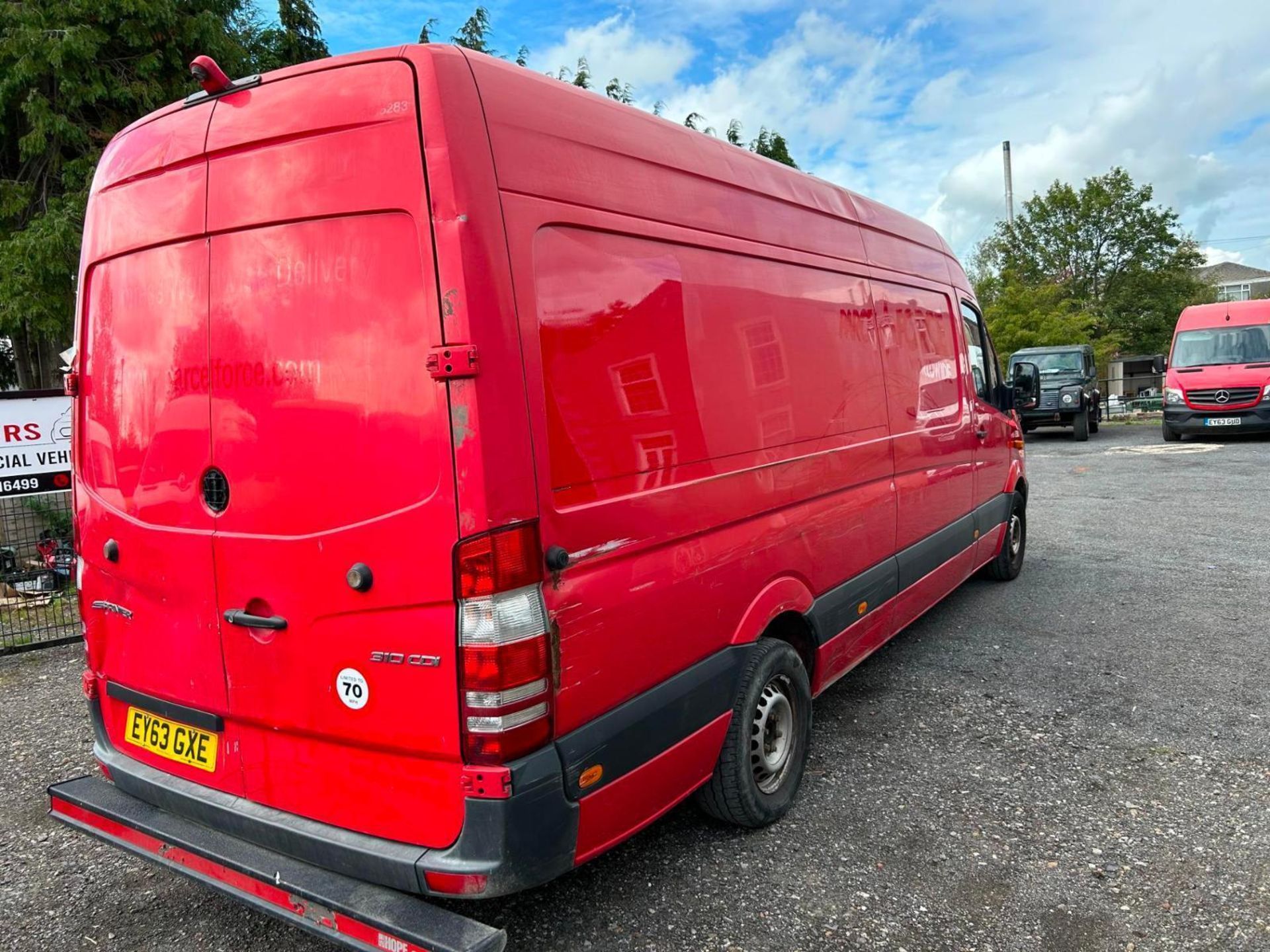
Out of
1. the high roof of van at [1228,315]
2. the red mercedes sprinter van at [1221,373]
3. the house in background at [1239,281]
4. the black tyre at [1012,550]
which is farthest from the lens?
the house in background at [1239,281]

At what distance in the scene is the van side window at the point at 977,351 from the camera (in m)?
5.88

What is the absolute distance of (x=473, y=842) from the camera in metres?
2.21

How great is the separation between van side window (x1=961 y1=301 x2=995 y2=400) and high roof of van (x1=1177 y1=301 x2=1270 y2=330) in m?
13.7

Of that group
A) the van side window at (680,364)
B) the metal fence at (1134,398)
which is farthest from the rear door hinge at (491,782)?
the metal fence at (1134,398)

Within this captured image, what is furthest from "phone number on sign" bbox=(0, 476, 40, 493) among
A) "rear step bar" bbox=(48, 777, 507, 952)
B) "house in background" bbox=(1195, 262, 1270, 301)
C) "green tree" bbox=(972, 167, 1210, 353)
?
"house in background" bbox=(1195, 262, 1270, 301)

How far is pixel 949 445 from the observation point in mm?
5258

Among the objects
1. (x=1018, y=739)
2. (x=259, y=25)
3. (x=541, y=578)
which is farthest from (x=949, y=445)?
(x=259, y=25)

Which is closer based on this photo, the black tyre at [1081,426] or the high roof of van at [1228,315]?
the high roof of van at [1228,315]

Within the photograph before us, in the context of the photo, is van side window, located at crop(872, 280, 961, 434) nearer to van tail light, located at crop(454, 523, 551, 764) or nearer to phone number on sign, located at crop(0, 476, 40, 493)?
van tail light, located at crop(454, 523, 551, 764)

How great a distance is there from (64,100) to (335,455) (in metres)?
10.4

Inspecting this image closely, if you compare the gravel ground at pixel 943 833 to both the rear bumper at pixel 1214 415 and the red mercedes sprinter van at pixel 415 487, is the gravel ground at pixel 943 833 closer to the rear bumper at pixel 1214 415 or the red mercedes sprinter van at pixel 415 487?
the red mercedes sprinter van at pixel 415 487

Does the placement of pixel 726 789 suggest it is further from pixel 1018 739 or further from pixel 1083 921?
pixel 1018 739

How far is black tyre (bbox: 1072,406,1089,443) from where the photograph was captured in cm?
1861

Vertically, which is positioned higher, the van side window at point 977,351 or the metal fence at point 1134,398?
the van side window at point 977,351
